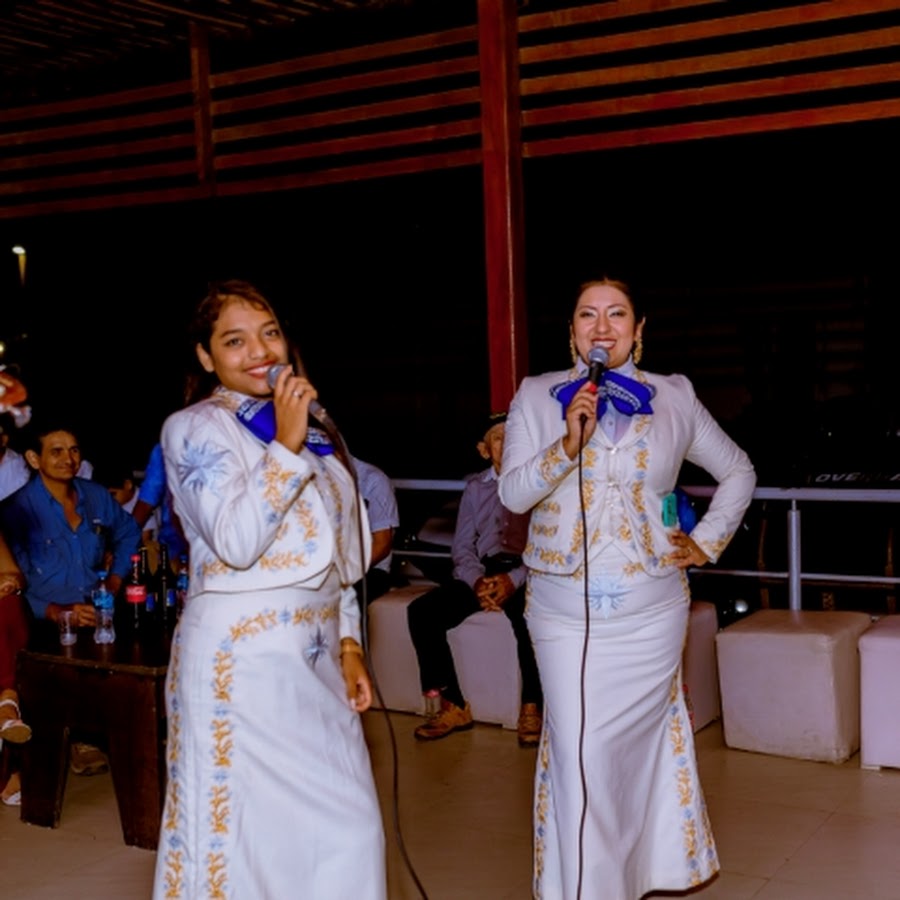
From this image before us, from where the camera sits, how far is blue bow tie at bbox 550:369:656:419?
10.6 feet

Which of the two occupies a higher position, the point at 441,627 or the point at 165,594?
the point at 165,594

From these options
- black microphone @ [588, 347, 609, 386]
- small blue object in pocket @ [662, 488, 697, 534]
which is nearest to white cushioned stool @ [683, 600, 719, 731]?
small blue object in pocket @ [662, 488, 697, 534]

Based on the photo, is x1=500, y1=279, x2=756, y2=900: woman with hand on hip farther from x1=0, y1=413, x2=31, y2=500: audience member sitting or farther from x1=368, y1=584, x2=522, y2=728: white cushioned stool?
x1=0, y1=413, x2=31, y2=500: audience member sitting

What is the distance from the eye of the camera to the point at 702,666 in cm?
527

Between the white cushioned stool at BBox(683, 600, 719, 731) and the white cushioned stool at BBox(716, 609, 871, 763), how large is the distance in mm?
239

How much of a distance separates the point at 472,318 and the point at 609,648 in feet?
38.4

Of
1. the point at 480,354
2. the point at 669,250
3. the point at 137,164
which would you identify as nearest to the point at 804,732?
the point at 137,164

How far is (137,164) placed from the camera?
6.87 meters

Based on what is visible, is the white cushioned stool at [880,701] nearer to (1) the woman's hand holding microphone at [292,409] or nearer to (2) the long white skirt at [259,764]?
(2) the long white skirt at [259,764]

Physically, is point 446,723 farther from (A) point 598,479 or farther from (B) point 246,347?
(B) point 246,347

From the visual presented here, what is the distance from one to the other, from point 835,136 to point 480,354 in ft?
31.5

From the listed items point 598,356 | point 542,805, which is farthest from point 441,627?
point 598,356

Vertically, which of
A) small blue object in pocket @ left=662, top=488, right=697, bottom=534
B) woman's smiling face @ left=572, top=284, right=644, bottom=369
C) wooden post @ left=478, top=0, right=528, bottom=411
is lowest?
small blue object in pocket @ left=662, top=488, right=697, bottom=534

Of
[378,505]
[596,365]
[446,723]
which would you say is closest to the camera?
[596,365]
